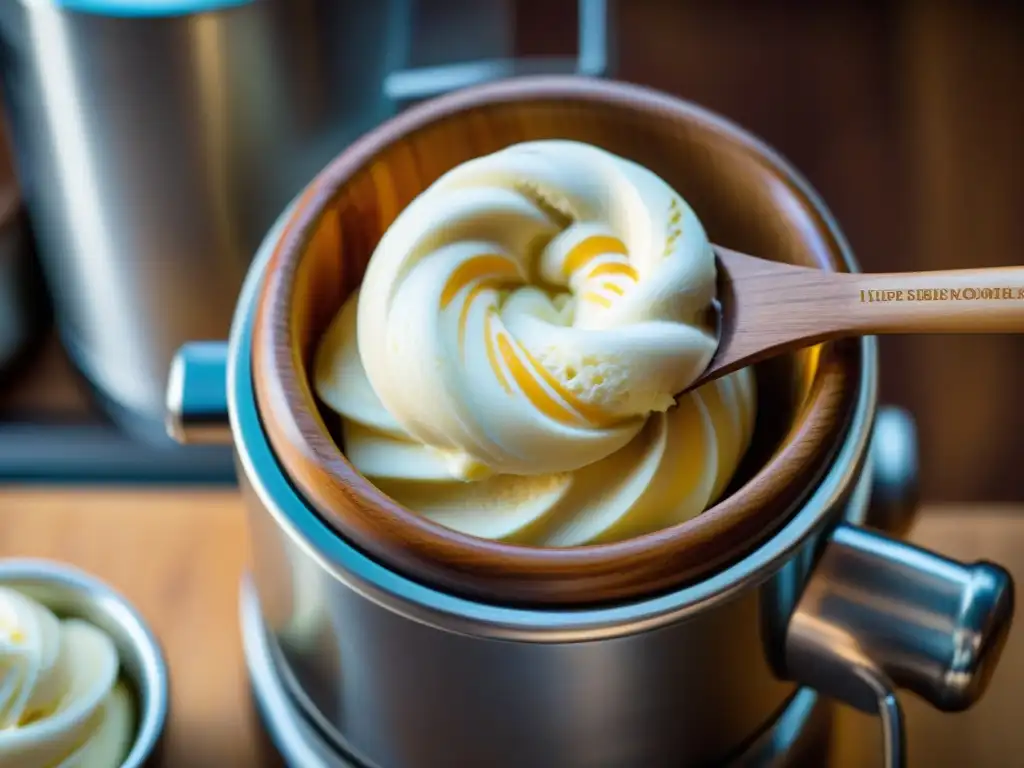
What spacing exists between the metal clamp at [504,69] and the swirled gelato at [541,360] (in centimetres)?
24

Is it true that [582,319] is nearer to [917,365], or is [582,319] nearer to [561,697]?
[561,697]

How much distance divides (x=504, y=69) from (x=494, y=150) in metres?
0.25

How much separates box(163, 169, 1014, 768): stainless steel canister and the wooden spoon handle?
22mm

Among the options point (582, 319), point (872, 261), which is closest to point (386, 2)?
point (582, 319)

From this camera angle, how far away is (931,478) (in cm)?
85

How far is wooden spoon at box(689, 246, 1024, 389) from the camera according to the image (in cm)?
49

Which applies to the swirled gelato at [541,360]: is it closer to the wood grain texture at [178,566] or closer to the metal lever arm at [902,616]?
the metal lever arm at [902,616]

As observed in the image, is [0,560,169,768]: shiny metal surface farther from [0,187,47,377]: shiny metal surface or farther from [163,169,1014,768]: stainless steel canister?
[0,187,47,377]: shiny metal surface

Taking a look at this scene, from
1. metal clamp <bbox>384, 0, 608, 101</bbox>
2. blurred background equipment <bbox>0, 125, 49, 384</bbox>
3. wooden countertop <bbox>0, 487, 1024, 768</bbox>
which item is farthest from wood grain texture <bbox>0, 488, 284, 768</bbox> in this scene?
metal clamp <bbox>384, 0, 608, 101</bbox>

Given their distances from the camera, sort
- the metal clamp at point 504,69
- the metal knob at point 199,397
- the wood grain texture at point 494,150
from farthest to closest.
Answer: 1. the metal clamp at point 504,69
2. the metal knob at point 199,397
3. the wood grain texture at point 494,150

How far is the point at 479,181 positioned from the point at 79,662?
0.89 feet

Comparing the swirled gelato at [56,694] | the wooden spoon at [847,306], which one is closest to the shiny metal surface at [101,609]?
the swirled gelato at [56,694]

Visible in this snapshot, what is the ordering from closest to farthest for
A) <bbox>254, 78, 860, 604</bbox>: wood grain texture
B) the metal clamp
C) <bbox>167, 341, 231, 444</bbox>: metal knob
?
<bbox>254, 78, 860, 604</bbox>: wood grain texture, <bbox>167, 341, 231, 444</bbox>: metal knob, the metal clamp

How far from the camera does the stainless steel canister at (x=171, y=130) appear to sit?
25.1 inches
